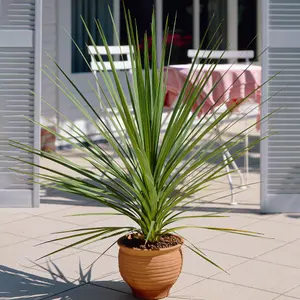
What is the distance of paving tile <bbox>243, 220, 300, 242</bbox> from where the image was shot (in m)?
5.14

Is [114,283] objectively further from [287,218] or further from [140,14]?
[140,14]

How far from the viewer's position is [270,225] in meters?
5.45

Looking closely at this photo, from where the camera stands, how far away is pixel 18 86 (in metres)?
5.88

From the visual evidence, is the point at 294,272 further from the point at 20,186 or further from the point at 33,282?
the point at 20,186

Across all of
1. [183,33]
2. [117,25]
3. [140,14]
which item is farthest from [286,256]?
[183,33]

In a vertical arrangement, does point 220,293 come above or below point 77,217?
below

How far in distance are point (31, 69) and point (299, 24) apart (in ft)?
6.00

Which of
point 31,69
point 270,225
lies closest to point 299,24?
point 270,225

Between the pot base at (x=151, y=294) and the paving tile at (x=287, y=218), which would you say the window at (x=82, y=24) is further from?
the pot base at (x=151, y=294)

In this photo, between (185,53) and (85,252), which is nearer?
(85,252)

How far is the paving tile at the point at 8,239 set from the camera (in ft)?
16.3

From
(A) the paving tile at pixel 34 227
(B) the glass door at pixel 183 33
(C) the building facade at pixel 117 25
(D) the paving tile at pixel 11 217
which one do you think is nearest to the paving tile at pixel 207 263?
(A) the paving tile at pixel 34 227

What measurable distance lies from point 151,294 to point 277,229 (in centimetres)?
165

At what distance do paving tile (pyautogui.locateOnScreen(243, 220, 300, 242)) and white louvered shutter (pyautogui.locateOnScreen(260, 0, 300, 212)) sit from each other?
314 mm
